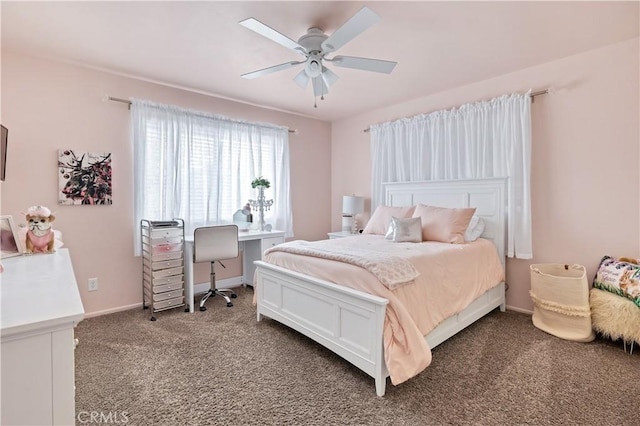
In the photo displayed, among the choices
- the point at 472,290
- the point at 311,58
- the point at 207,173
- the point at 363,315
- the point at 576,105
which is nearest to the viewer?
the point at 363,315

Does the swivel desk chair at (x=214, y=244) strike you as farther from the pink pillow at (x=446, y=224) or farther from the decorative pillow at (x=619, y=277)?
the decorative pillow at (x=619, y=277)

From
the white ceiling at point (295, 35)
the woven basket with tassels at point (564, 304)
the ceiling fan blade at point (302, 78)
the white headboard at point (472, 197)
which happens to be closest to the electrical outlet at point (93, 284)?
the white ceiling at point (295, 35)

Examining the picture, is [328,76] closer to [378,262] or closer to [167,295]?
[378,262]

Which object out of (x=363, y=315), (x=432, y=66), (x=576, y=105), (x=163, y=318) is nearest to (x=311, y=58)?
(x=432, y=66)

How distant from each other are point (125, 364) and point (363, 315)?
5.64ft

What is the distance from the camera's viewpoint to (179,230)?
3314 millimetres

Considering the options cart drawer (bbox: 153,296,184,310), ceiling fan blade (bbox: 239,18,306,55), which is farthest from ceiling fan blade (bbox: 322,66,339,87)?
cart drawer (bbox: 153,296,184,310)

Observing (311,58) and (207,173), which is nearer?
(311,58)

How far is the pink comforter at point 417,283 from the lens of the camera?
1834mm

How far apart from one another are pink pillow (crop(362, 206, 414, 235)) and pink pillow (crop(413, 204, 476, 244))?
0.97 feet

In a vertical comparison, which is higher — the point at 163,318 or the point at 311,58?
the point at 311,58

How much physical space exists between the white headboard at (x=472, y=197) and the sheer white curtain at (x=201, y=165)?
5.81 feet

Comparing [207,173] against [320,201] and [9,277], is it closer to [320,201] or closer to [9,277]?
[320,201]

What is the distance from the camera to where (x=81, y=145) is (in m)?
3.04
